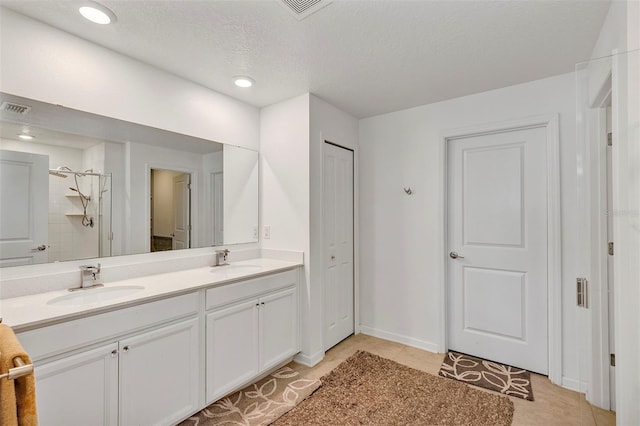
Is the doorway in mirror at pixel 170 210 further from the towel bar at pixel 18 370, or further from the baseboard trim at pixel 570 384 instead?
the baseboard trim at pixel 570 384

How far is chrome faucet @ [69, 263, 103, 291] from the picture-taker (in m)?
1.76

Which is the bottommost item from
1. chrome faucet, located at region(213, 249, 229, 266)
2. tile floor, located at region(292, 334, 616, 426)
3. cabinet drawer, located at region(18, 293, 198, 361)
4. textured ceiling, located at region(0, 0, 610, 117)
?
tile floor, located at region(292, 334, 616, 426)

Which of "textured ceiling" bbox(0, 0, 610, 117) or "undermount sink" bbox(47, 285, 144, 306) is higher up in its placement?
"textured ceiling" bbox(0, 0, 610, 117)

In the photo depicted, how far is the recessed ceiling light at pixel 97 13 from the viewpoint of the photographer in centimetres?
152

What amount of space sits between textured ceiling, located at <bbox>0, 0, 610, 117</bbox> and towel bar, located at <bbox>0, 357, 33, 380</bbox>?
1.65 m

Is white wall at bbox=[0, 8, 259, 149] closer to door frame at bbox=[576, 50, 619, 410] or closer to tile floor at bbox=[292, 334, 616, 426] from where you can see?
tile floor at bbox=[292, 334, 616, 426]

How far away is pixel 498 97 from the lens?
256 cm

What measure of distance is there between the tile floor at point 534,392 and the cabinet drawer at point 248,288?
31.3 inches

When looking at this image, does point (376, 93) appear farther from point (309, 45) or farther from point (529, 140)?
point (529, 140)

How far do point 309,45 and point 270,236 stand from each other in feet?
5.58

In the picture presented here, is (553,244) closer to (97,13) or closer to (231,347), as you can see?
(231,347)

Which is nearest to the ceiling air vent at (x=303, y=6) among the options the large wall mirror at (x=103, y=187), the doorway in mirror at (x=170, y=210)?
the large wall mirror at (x=103, y=187)

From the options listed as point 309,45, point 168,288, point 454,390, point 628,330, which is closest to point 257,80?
point 309,45

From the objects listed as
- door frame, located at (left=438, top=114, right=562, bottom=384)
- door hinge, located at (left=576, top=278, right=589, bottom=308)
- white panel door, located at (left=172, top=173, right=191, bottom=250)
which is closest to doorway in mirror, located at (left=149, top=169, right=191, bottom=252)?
white panel door, located at (left=172, top=173, right=191, bottom=250)
